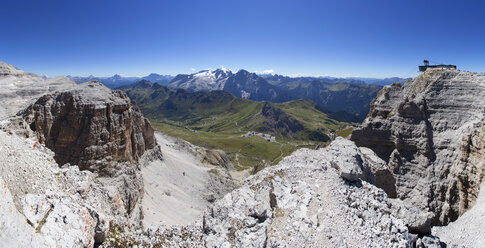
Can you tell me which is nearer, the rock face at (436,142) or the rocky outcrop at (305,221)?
the rocky outcrop at (305,221)

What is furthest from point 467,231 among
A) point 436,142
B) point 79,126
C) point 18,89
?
point 18,89

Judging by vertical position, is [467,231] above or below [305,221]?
below

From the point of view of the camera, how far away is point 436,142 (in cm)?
4375

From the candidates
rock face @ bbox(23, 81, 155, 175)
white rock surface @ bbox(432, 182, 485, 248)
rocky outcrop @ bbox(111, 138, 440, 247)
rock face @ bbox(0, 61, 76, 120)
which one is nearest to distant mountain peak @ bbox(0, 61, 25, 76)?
rock face @ bbox(0, 61, 76, 120)

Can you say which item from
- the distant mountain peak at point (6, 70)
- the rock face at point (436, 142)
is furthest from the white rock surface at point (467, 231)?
the distant mountain peak at point (6, 70)

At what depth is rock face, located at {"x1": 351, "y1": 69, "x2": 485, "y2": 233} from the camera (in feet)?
116

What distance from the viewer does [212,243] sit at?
58.3 feet

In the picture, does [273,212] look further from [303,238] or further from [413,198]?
[413,198]

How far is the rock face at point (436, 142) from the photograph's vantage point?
3534 centimetres

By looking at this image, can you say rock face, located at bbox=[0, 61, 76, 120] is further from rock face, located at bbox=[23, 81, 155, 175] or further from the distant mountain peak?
rock face, located at bbox=[23, 81, 155, 175]

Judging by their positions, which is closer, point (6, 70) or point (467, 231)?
point (467, 231)

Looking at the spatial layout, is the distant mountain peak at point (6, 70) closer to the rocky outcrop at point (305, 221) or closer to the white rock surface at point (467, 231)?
the rocky outcrop at point (305, 221)

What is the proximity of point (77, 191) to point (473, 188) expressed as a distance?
46.4 metres

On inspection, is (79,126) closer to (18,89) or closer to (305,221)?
(18,89)
